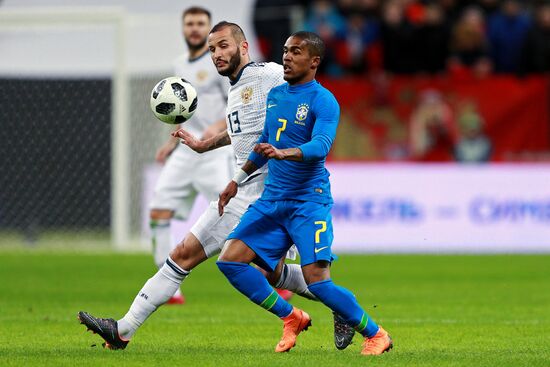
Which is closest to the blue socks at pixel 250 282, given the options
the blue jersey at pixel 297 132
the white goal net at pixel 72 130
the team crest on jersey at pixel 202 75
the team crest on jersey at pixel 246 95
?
the blue jersey at pixel 297 132

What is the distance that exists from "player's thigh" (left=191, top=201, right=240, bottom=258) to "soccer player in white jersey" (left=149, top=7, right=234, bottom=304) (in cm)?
327

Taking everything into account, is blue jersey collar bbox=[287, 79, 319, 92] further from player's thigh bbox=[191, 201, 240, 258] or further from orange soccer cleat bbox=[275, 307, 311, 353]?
orange soccer cleat bbox=[275, 307, 311, 353]

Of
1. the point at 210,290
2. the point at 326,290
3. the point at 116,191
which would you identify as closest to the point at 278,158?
the point at 326,290

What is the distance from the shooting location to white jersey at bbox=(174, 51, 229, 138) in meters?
12.0

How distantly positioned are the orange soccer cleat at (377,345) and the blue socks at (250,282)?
69cm

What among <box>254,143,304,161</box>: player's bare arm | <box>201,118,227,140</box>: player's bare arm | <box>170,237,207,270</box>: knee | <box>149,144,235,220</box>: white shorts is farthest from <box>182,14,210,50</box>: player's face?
<box>254,143,304,161</box>: player's bare arm

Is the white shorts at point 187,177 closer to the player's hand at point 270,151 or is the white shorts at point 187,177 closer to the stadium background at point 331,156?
the player's hand at point 270,151

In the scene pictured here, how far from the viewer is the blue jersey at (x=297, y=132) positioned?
26.3 feet

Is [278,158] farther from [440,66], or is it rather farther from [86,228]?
[440,66]

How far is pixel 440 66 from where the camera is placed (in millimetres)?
21344

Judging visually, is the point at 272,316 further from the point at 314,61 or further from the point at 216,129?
the point at 314,61

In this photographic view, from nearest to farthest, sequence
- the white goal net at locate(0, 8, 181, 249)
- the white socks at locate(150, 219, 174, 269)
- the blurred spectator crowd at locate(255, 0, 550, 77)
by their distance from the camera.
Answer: the white socks at locate(150, 219, 174, 269), the white goal net at locate(0, 8, 181, 249), the blurred spectator crowd at locate(255, 0, 550, 77)

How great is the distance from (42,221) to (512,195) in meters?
6.79

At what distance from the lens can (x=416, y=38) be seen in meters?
21.2
